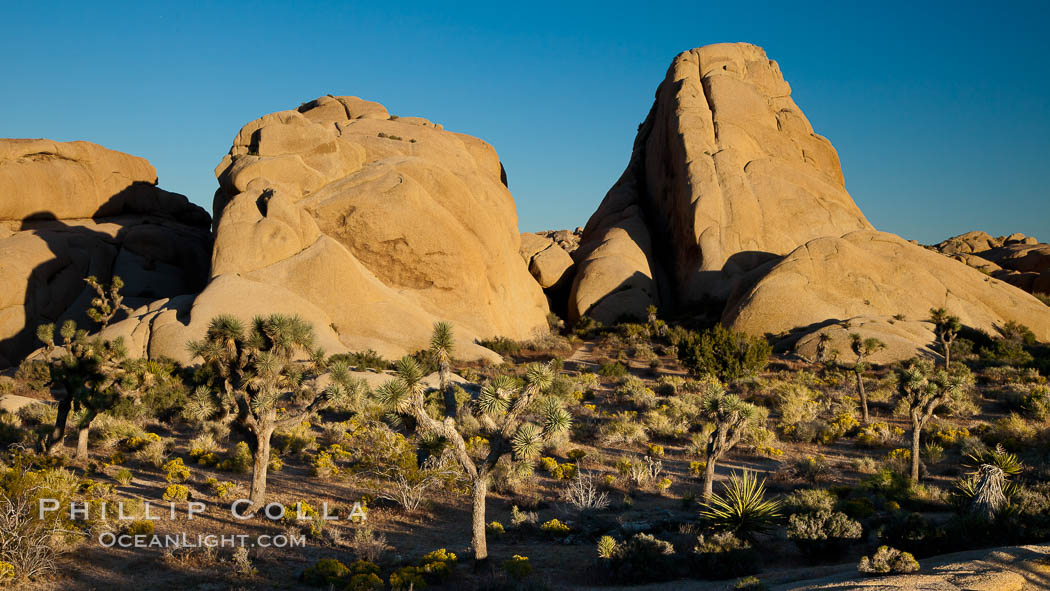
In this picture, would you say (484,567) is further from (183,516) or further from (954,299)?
(954,299)

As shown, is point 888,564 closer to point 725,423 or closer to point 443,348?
point 725,423

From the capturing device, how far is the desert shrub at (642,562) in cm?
905

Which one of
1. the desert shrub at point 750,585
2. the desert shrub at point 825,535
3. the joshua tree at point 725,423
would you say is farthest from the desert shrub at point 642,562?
the joshua tree at point 725,423

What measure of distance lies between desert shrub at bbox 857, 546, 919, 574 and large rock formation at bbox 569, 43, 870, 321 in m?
33.5

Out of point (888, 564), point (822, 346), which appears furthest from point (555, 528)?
point (822, 346)

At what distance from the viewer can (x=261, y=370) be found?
39.9 feet

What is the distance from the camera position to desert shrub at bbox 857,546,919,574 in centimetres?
744

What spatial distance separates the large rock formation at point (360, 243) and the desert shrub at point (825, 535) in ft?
69.9

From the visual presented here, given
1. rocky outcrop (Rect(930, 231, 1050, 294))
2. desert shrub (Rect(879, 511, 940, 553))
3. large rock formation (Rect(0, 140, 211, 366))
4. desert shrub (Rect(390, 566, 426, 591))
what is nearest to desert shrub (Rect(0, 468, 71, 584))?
desert shrub (Rect(390, 566, 426, 591))

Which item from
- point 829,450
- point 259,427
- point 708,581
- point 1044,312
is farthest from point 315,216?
point 1044,312

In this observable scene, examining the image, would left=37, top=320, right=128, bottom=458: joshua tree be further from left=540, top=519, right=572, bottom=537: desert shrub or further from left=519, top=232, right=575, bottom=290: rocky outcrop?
left=519, top=232, right=575, bottom=290: rocky outcrop

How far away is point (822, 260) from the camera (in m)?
35.1

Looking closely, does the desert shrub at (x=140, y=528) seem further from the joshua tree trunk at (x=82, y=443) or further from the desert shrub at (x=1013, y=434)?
the desert shrub at (x=1013, y=434)

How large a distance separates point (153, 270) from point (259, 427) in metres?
29.8
